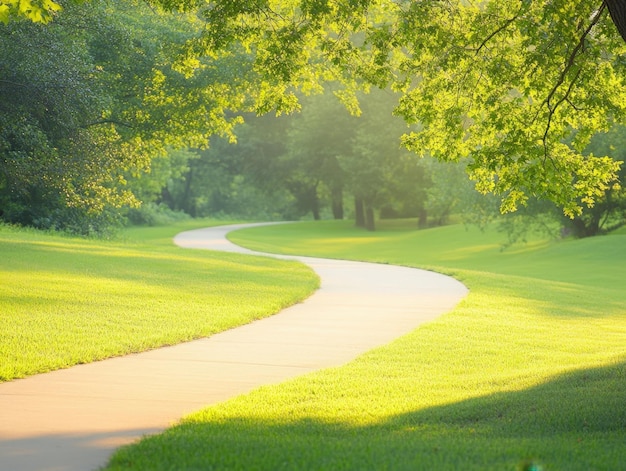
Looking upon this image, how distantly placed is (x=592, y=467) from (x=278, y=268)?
19.8 m

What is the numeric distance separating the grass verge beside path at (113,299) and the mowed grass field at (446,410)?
2.88 meters

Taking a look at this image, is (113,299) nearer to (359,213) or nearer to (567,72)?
(567,72)

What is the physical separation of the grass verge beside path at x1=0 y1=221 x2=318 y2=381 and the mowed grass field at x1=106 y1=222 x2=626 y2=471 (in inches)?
113

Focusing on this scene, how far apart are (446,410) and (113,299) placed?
29.6ft

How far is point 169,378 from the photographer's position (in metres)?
9.25

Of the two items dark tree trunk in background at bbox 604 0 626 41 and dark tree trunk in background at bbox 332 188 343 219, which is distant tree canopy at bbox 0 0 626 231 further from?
dark tree trunk in background at bbox 332 188 343 219

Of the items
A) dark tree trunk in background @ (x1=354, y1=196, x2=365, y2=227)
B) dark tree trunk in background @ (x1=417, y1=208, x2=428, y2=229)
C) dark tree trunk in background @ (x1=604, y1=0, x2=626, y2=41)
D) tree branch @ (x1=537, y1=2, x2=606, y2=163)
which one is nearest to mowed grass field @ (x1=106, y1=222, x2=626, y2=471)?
tree branch @ (x1=537, y1=2, x2=606, y2=163)

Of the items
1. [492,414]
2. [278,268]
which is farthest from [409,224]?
[492,414]

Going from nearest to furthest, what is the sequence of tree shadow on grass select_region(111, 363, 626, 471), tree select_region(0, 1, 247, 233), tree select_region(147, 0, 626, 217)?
tree shadow on grass select_region(111, 363, 626, 471), tree select_region(147, 0, 626, 217), tree select_region(0, 1, 247, 233)

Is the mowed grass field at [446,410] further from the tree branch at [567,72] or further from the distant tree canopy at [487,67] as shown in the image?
the tree branch at [567,72]

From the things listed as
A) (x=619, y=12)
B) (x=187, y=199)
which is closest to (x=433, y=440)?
(x=619, y=12)

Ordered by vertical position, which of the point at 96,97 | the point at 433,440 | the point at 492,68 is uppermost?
the point at 96,97

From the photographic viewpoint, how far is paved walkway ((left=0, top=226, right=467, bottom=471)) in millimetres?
6359

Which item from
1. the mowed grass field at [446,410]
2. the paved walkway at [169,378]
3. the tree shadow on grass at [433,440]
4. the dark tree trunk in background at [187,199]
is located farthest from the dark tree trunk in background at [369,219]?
the tree shadow on grass at [433,440]
